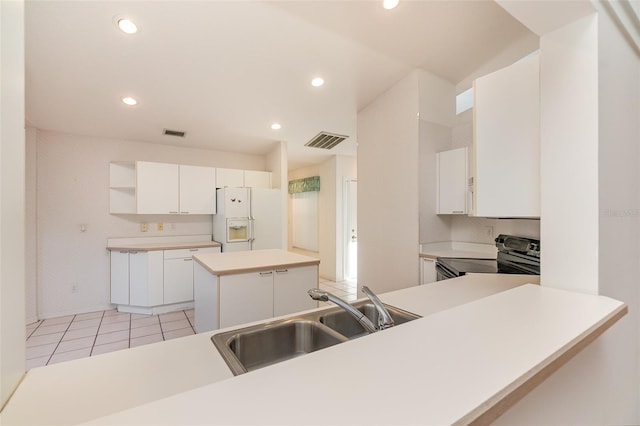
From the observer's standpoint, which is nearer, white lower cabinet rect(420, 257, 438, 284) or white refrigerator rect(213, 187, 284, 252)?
white lower cabinet rect(420, 257, 438, 284)

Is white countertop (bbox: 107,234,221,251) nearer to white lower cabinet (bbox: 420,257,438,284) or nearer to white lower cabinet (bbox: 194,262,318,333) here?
white lower cabinet (bbox: 194,262,318,333)

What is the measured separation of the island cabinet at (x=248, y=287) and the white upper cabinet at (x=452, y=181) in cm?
141

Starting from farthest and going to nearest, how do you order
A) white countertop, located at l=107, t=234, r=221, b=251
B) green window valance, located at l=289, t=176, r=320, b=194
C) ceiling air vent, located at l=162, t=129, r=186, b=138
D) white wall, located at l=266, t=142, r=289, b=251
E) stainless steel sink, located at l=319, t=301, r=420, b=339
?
green window valance, located at l=289, t=176, r=320, b=194 < white wall, located at l=266, t=142, r=289, b=251 < ceiling air vent, located at l=162, t=129, r=186, b=138 < white countertop, located at l=107, t=234, r=221, b=251 < stainless steel sink, located at l=319, t=301, r=420, b=339

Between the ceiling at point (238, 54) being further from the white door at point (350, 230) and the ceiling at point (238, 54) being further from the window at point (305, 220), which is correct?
the window at point (305, 220)

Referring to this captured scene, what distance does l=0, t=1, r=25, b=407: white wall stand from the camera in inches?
21.7

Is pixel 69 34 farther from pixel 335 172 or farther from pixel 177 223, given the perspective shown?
pixel 335 172

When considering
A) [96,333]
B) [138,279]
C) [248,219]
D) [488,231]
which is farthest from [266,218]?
[488,231]

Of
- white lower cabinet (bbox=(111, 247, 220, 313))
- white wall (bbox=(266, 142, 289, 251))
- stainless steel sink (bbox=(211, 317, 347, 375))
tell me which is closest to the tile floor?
white lower cabinet (bbox=(111, 247, 220, 313))

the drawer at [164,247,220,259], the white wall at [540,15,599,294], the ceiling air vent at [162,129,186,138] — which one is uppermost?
the ceiling air vent at [162,129,186,138]

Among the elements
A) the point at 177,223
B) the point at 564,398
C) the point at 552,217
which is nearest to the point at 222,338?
the point at 564,398

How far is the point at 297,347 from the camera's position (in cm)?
115

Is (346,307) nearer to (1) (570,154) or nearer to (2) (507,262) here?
(1) (570,154)

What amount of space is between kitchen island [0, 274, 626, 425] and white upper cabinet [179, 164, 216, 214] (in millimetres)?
3534

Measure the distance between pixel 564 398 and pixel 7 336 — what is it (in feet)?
5.74
